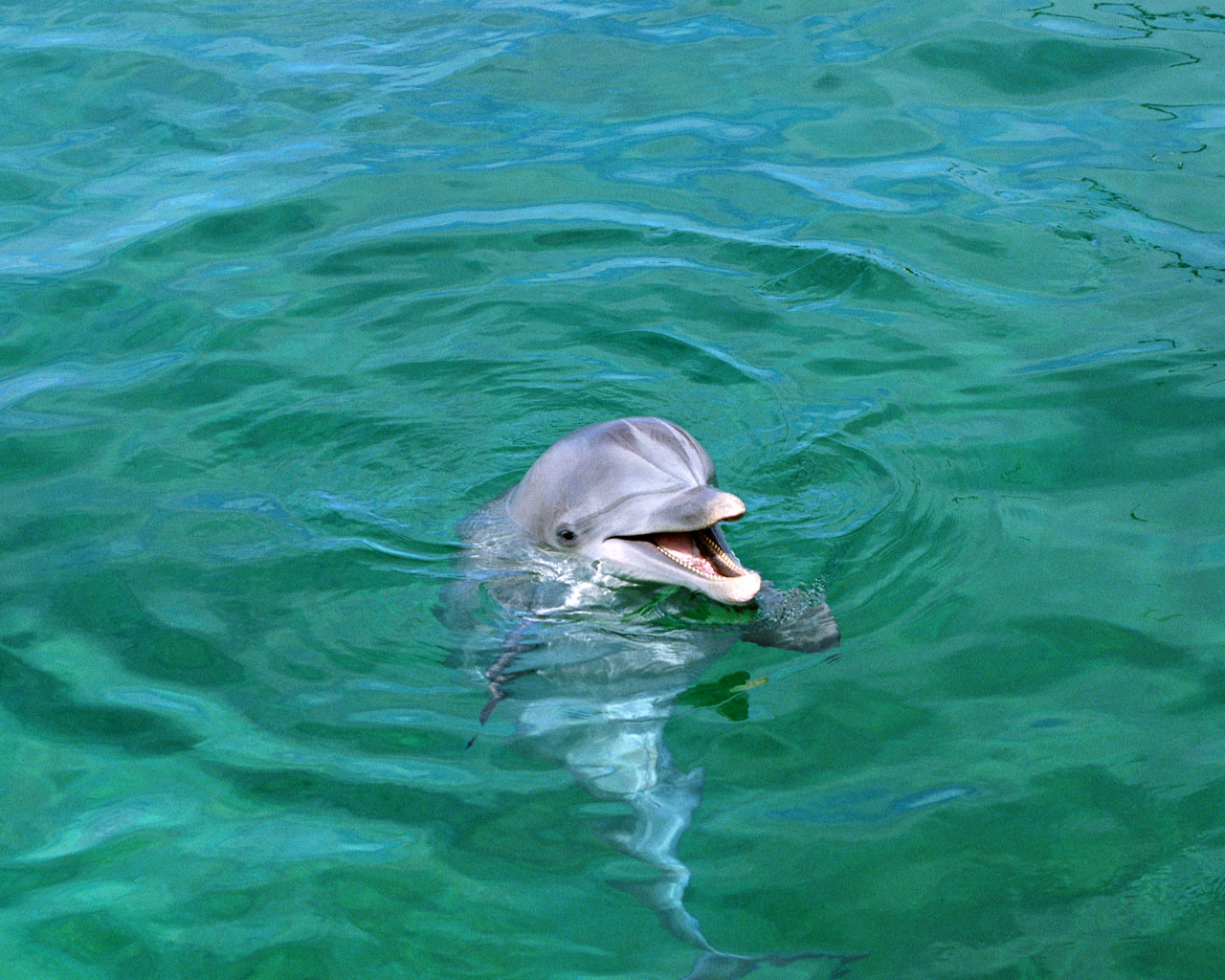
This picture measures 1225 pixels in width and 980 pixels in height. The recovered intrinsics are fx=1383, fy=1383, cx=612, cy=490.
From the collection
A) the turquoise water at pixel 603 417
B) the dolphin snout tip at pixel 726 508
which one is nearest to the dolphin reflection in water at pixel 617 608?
the dolphin snout tip at pixel 726 508

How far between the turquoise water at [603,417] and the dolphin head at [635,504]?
1.67ft

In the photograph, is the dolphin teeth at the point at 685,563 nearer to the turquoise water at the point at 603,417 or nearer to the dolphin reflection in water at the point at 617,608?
the dolphin reflection in water at the point at 617,608

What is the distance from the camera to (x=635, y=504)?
533 cm

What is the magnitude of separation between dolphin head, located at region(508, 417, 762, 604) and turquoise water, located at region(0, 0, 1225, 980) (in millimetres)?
509

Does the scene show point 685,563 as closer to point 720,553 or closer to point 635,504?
point 720,553

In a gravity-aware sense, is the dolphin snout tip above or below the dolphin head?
above

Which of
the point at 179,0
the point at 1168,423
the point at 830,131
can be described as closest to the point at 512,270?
the point at 830,131

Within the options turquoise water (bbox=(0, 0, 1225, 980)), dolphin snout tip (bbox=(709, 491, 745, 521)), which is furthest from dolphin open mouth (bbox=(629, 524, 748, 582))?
turquoise water (bbox=(0, 0, 1225, 980))

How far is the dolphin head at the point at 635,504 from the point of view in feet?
16.7

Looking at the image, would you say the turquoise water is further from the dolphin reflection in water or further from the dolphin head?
the dolphin head

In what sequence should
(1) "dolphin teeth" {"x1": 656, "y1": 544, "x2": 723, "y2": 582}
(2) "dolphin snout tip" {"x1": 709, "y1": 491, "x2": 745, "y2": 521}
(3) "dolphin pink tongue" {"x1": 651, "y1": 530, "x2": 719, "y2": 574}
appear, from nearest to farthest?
(2) "dolphin snout tip" {"x1": 709, "y1": 491, "x2": 745, "y2": 521}, (1) "dolphin teeth" {"x1": 656, "y1": 544, "x2": 723, "y2": 582}, (3) "dolphin pink tongue" {"x1": 651, "y1": 530, "x2": 719, "y2": 574}

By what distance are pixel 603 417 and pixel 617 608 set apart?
199 cm

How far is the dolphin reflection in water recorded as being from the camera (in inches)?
193

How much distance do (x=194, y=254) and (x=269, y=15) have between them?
5.36 m
